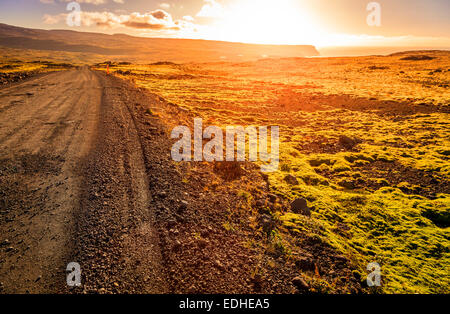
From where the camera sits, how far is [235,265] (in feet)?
15.2

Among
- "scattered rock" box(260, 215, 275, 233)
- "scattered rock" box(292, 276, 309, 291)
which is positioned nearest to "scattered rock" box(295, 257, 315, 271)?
"scattered rock" box(292, 276, 309, 291)

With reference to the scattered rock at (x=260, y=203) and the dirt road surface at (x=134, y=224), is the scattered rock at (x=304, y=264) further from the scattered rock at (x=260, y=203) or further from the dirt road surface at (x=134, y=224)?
the scattered rock at (x=260, y=203)

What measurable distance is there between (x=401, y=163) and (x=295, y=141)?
5.99m

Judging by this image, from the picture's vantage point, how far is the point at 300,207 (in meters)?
7.10

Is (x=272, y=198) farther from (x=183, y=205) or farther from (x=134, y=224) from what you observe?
(x=134, y=224)

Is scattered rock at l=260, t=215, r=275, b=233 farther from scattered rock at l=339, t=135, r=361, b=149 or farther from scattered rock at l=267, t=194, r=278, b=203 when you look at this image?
scattered rock at l=339, t=135, r=361, b=149

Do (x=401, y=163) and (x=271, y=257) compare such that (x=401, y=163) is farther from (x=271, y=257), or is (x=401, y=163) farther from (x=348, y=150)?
(x=271, y=257)

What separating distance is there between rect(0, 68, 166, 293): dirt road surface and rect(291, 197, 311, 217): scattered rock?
15.1 feet

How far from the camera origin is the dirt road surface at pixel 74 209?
4117mm

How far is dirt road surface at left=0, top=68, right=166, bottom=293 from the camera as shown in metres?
4.12
